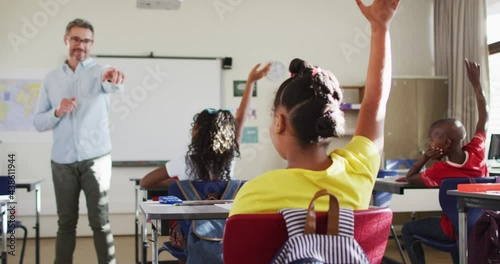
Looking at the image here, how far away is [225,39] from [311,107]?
580 centimetres

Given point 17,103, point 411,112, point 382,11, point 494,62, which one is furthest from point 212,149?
point 494,62

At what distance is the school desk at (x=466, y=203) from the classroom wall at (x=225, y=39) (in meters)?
4.27

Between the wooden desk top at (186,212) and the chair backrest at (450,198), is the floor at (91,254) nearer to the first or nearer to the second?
the chair backrest at (450,198)

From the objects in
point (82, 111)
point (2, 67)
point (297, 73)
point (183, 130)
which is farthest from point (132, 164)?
point (297, 73)

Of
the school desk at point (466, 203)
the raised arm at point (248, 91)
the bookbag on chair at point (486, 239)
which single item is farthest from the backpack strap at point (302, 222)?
the bookbag on chair at point (486, 239)

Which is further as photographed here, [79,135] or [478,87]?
[79,135]

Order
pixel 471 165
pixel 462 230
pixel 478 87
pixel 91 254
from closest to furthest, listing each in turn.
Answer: pixel 462 230
pixel 478 87
pixel 471 165
pixel 91 254

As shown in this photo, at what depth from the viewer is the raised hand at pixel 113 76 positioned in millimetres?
3219

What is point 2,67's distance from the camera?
637cm

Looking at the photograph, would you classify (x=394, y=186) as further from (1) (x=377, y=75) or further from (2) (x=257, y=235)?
(2) (x=257, y=235)

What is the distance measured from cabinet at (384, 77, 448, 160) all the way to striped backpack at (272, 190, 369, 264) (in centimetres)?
590

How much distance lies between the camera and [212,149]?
8.79ft

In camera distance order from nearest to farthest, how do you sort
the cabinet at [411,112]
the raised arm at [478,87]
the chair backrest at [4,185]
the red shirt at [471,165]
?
the raised arm at [478,87]
the red shirt at [471,165]
the chair backrest at [4,185]
the cabinet at [411,112]

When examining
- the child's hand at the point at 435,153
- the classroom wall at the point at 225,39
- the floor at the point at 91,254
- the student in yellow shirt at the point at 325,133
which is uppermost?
the classroom wall at the point at 225,39
